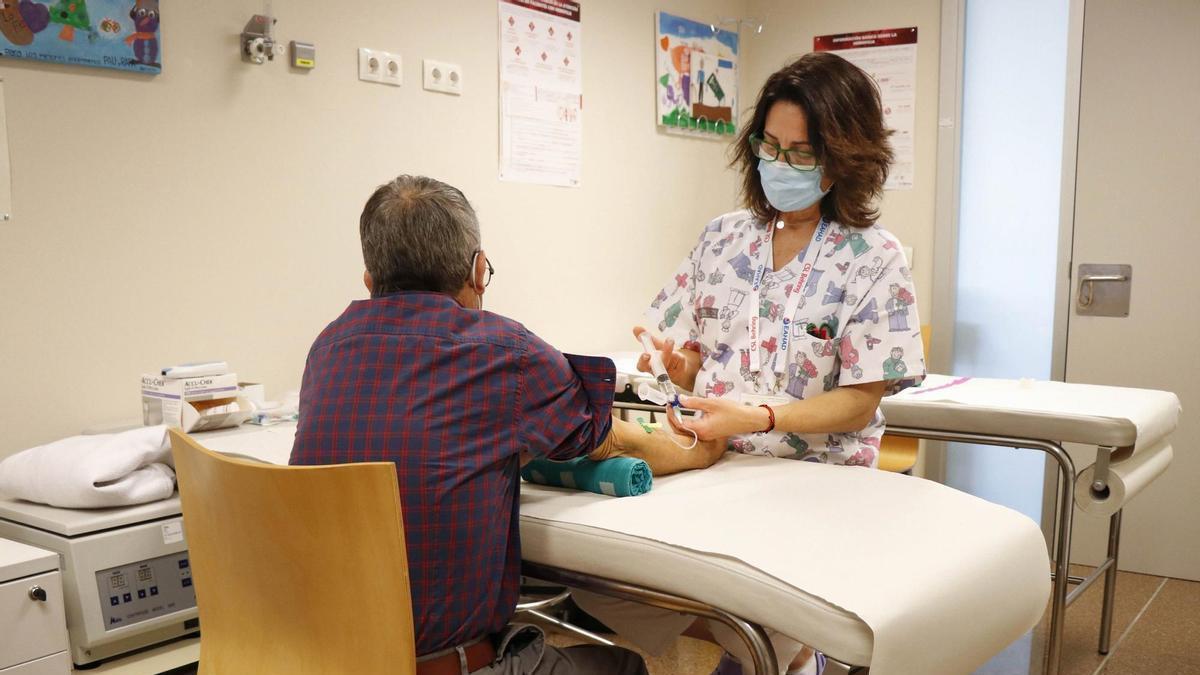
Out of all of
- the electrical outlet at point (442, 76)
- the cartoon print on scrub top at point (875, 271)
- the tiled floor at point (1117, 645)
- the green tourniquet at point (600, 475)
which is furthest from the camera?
the electrical outlet at point (442, 76)

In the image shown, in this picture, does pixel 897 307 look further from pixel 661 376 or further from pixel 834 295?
pixel 661 376

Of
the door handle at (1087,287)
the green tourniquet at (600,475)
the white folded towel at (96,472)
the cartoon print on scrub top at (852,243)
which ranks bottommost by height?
the white folded towel at (96,472)

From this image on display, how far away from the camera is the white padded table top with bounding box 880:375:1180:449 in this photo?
6.77ft

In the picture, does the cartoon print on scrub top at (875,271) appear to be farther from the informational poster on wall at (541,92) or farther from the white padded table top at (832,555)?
the informational poster on wall at (541,92)

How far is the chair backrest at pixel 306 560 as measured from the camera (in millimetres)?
1058

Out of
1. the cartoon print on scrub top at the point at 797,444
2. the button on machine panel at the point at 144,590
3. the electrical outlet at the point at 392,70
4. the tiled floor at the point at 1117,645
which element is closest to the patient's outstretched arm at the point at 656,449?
the cartoon print on scrub top at the point at 797,444

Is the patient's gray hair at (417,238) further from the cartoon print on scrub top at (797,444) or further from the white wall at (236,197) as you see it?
the white wall at (236,197)

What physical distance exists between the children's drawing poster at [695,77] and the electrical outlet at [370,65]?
4.15ft

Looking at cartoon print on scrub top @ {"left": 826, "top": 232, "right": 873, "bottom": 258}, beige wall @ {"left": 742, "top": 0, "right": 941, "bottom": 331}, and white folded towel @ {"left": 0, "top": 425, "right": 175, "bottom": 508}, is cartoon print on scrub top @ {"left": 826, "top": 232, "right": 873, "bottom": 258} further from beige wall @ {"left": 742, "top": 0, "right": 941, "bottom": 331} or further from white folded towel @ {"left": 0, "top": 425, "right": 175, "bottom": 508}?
beige wall @ {"left": 742, "top": 0, "right": 941, "bottom": 331}

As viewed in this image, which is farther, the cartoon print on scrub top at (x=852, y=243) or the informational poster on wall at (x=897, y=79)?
the informational poster on wall at (x=897, y=79)

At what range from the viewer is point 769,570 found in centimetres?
112

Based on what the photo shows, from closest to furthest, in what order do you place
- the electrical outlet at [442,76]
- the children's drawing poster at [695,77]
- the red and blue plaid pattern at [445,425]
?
the red and blue plaid pattern at [445,425] → the electrical outlet at [442,76] → the children's drawing poster at [695,77]

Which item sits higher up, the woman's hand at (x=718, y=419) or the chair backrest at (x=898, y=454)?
the woman's hand at (x=718, y=419)

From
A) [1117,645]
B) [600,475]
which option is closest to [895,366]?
[600,475]
